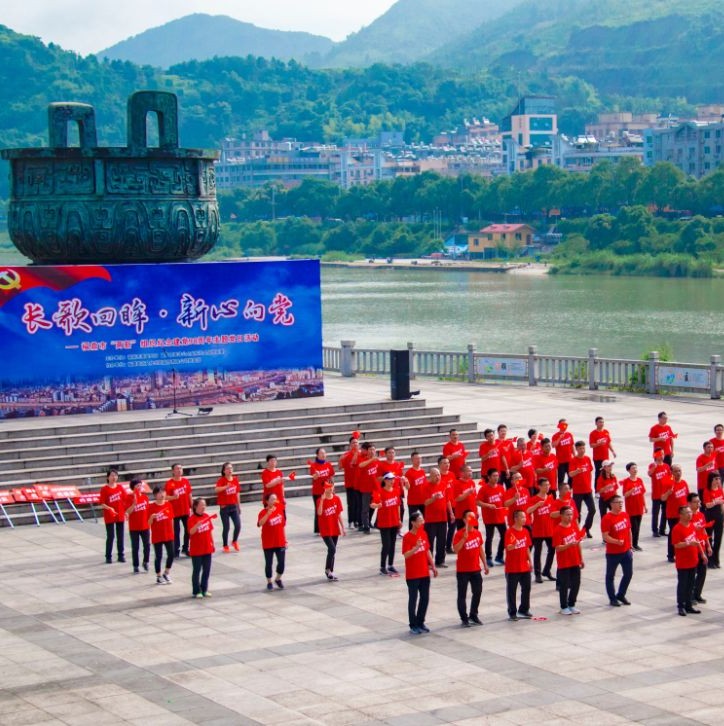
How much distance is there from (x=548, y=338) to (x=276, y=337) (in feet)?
120

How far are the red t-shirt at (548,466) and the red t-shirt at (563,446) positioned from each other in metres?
1.14

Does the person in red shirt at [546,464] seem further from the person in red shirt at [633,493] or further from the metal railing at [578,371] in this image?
the metal railing at [578,371]

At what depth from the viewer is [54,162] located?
2383cm

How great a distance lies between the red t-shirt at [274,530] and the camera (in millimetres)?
16438

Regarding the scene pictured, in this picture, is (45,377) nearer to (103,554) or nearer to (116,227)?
(116,227)

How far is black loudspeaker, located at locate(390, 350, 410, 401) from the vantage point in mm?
24500

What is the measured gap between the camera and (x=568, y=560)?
15.3 metres

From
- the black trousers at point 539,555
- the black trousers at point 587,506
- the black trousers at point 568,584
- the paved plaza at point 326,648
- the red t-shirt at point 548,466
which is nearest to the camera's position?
the paved plaza at point 326,648

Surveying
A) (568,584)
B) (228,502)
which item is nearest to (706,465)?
(568,584)

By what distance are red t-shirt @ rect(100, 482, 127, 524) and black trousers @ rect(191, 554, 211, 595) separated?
6.51ft

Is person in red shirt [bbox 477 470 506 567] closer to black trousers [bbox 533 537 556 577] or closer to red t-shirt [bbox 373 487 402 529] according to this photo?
black trousers [bbox 533 537 556 577]

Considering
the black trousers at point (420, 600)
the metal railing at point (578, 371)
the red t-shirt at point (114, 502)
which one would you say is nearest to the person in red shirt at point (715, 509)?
the black trousers at point (420, 600)

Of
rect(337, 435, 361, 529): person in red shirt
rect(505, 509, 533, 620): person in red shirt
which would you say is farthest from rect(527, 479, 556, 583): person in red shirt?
rect(337, 435, 361, 529): person in red shirt

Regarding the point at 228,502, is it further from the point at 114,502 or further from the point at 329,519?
the point at 329,519
